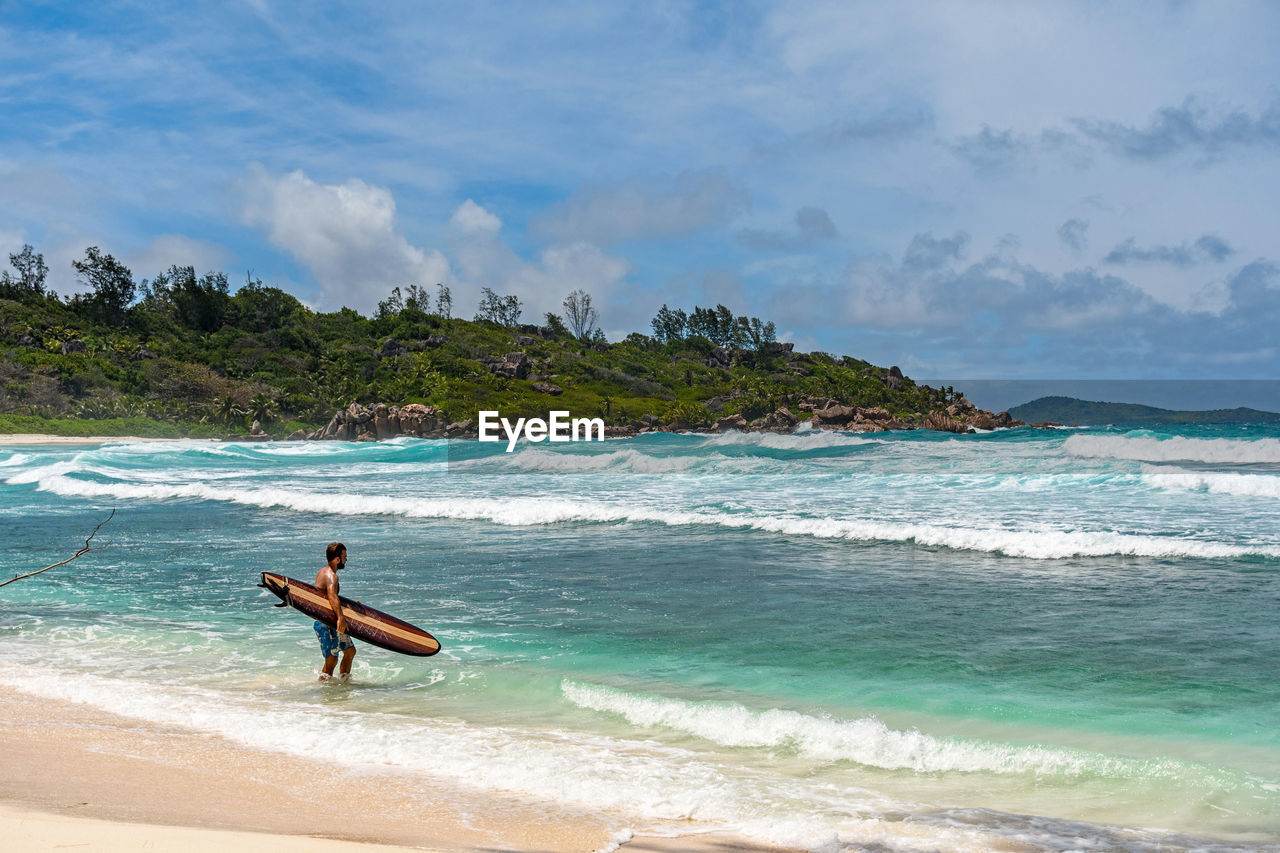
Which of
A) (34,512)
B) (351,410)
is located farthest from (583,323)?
(34,512)

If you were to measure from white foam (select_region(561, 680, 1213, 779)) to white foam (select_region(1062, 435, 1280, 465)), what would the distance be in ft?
133

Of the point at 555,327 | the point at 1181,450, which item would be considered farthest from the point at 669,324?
the point at 1181,450

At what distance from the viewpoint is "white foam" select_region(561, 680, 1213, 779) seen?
242 inches

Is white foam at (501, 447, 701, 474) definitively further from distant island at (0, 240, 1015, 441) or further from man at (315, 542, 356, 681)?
distant island at (0, 240, 1015, 441)

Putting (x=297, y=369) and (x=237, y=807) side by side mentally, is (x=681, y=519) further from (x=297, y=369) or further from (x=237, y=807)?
(x=297, y=369)

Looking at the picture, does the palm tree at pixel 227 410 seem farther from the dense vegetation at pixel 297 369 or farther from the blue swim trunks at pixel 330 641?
the blue swim trunks at pixel 330 641

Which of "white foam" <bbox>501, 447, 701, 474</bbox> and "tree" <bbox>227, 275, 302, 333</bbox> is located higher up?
"tree" <bbox>227, 275, 302, 333</bbox>

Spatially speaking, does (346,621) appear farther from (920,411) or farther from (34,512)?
(920,411)

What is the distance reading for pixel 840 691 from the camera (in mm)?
7852

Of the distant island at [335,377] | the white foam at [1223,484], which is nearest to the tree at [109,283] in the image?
the distant island at [335,377]

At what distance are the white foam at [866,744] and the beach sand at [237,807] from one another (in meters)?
1.86

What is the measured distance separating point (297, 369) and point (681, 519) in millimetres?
97223

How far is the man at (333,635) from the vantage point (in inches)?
345

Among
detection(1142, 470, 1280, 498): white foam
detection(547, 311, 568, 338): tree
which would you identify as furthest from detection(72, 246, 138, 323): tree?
detection(1142, 470, 1280, 498): white foam
